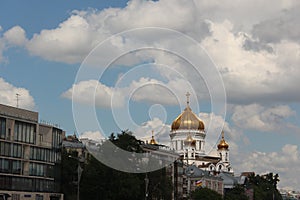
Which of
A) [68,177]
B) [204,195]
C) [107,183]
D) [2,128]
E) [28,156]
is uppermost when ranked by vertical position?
[2,128]

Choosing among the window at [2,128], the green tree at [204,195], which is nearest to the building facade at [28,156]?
the window at [2,128]

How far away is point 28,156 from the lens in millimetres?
108250

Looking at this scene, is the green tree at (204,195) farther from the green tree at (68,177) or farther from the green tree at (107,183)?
the green tree at (68,177)

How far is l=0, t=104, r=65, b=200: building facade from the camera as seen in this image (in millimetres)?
102625

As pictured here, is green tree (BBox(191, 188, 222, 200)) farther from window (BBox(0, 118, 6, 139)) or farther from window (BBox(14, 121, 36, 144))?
window (BBox(0, 118, 6, 139))

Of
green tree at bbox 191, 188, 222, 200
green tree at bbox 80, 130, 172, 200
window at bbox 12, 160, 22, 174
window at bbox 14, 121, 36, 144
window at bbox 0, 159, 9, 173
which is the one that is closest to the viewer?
window at bbox 0, 159, 9, 173

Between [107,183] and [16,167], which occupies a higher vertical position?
[16,167]

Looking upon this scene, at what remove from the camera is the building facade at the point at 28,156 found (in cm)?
10262

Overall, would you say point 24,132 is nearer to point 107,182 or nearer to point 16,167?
point 16,167

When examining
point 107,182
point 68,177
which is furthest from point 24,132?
point 68,177

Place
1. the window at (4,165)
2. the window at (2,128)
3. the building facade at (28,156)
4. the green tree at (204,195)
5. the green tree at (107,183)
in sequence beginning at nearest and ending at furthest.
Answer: the window at (4,165)
the window at (2,128)
the building facade at (28,156)
the green tree at (107,183)
the green tree at (204,195)

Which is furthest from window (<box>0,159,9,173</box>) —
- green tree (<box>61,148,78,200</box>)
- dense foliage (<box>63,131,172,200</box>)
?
green tree (<box>61,148,78,200</box>)

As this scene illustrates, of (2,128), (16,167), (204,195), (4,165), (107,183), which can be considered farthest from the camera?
(204,195)

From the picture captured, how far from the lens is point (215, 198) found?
181 m
